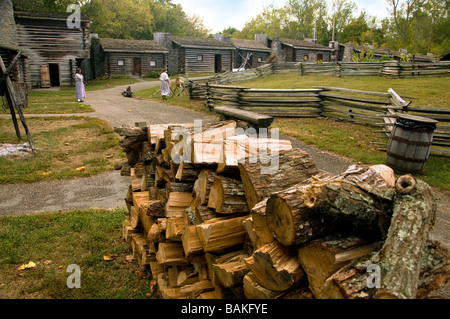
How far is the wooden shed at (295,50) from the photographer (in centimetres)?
4709

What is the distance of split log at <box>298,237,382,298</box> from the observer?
6.91 ft

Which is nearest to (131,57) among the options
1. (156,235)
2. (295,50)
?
(295,50)

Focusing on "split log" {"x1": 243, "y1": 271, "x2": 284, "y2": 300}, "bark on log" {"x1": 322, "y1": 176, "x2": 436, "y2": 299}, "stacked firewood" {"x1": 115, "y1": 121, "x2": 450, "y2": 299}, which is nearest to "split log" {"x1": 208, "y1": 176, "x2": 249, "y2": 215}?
"stacked firewood" {"x1": 115, "y1": 121, "x2": 450, "y2": 299}

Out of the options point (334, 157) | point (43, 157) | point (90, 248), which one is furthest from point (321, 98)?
point (90, 248)

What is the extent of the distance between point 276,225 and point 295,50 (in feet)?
158

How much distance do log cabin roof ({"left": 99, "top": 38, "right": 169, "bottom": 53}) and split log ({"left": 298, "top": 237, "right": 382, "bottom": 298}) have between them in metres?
39.2

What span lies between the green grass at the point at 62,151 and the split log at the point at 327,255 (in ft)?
24.1

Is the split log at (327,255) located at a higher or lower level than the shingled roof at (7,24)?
lower

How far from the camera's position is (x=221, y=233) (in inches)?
121

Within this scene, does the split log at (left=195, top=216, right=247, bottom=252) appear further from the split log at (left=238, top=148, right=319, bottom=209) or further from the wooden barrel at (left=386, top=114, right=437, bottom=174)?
the wooden barrel at (left=386, top=114, right=437, bottom=174)

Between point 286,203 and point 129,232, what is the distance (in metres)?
3.33

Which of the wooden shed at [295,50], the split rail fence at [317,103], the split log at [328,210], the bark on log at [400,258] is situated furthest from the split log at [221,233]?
the wooden shed at [295,50]

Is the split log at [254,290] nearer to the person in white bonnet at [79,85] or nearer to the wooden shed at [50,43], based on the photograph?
the person in white bonnet at [79,85]

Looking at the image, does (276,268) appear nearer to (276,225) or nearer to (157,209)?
(276,225)
